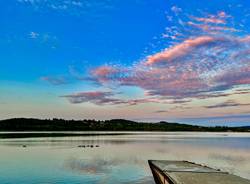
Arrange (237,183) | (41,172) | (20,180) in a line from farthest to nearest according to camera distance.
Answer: (41,172), (20,180), (237,183)

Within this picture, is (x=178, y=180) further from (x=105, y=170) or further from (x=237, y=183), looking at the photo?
(x=105, y=170)

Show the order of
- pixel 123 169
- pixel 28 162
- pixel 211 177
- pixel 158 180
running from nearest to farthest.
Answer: pixel 211 177, pixel 158 180, pixel 123 169, pixel 28 162

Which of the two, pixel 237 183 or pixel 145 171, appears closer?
pixel 237 183

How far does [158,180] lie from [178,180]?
5742 mm

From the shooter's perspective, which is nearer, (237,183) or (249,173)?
(237,183)

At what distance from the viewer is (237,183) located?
1830 cm

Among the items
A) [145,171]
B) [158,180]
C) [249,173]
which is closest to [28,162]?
[145,171]

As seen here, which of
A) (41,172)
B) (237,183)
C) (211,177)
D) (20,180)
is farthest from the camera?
(41,172)

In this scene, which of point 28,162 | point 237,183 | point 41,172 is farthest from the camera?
point 28,162

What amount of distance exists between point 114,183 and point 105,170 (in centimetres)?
646

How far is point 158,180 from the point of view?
24.7 metres

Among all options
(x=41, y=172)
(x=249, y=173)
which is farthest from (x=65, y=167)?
(x=249, y=173)

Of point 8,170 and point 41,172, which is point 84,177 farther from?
point 8,170

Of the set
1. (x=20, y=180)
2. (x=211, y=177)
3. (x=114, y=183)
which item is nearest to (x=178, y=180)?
(x=211, y=177)
